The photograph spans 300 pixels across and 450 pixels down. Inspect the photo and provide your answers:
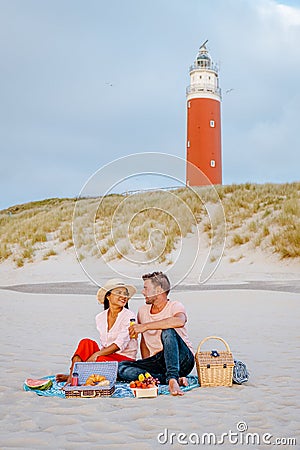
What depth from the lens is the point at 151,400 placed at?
405 centimetres

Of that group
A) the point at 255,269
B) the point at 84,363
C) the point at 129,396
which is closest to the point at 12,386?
the point at 84,363

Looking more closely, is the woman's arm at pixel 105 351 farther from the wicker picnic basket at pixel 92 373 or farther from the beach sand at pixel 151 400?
the beach sand at pixel 151 400

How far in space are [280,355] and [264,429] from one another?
2.50 metres

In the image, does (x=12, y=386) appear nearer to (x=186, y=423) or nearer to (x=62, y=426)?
(x=62, y=426)

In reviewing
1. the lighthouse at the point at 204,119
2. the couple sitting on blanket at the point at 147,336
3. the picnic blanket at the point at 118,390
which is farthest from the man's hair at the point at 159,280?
the lighthouse at the point at 204,119

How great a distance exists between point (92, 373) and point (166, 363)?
21.7 inches

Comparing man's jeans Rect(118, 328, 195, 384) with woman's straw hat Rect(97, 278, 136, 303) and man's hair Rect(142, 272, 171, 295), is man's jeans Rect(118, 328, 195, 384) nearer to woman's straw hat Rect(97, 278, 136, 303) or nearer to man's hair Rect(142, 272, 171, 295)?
man's hair Rect(142, 272, 171, 295)

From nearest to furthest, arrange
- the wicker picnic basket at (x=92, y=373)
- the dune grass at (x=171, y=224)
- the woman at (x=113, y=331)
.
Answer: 1. the wicker picnic basket at (x=92, y=373)
2. the woman at (x=113, y=331)
3. the dune grass at (x=171, y=224)

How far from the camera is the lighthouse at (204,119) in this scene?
1207 inches

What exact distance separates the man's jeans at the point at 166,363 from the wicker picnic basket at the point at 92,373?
0.63ft

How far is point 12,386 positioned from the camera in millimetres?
4438

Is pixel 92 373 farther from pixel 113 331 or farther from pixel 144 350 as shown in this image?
pixel 144 350

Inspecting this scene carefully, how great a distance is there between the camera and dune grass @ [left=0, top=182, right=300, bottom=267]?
54.0 feet

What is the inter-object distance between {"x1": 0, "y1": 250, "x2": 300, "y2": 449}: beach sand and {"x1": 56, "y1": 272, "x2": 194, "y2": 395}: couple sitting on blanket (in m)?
0.30
